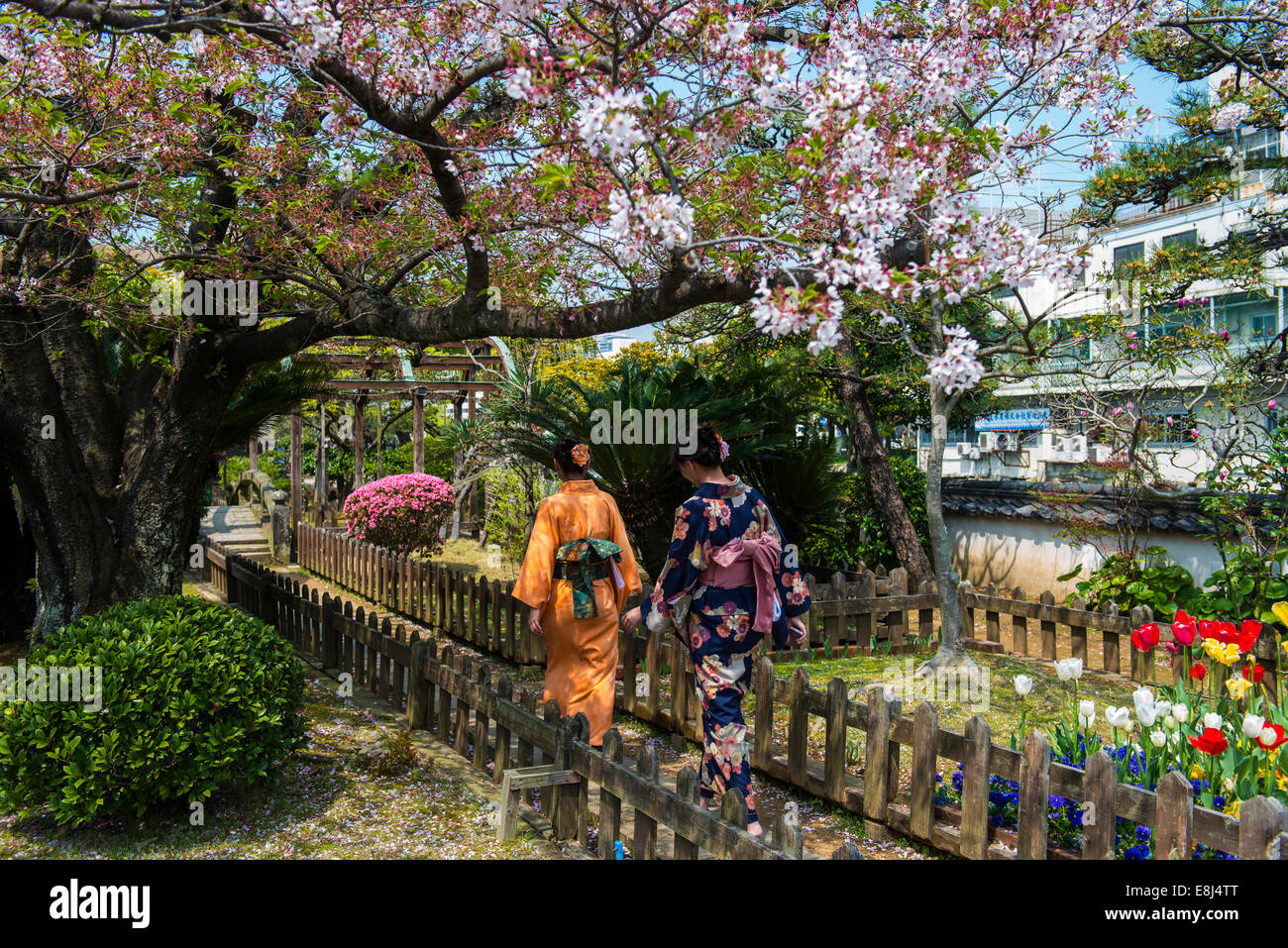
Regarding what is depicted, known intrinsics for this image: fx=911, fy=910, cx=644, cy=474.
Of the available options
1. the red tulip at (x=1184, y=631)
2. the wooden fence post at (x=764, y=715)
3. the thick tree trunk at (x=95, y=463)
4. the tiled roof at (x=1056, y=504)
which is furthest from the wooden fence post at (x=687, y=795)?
the tiled roof at (x=1056, y=504)

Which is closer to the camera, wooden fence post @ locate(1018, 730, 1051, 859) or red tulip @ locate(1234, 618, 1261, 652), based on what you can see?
wooden fence post @ locate(1018, 730, 1051, 859)

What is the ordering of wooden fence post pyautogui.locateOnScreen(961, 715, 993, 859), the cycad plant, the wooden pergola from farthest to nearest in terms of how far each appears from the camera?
the wooden pergola, the cycad plant, wooden fence post pyautogui.locateOnScreen(961, 715, 993, 859)

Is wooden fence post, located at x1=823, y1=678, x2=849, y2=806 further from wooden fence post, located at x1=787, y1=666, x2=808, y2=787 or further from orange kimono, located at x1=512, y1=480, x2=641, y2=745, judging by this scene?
orange kimono, located at x1=512, y1=480, x2=641, y2=745

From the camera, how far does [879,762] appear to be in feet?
13.3

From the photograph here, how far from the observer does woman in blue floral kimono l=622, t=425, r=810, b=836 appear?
405 centimetres

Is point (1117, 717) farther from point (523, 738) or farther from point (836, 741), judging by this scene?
point (523, 738)

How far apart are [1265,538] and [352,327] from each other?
752 centimetres

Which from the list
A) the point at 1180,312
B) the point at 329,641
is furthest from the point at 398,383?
the point at 1180,312

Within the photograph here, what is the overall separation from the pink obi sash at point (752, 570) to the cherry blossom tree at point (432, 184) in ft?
3.53

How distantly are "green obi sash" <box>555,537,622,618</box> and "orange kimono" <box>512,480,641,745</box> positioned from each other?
0.03 m

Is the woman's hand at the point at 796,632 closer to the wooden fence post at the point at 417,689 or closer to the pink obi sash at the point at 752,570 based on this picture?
the pink obi sash at the point at 752,570

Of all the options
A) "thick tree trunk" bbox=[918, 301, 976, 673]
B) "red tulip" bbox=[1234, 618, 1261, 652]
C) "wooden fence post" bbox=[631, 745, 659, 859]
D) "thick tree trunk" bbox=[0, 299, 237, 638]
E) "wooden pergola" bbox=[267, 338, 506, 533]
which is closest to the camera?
"wooden fence post" bbox=[631, 745, 659, 859]

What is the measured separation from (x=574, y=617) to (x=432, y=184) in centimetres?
305

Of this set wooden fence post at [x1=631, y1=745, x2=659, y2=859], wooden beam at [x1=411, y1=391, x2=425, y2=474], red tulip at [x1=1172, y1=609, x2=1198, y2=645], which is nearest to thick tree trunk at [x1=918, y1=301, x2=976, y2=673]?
red tulip at [x1=1172, y1=609, x2=1198, y2=645]
